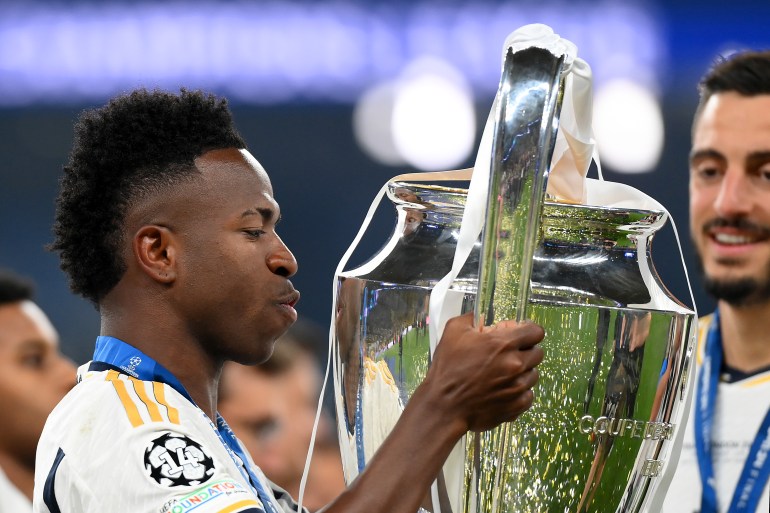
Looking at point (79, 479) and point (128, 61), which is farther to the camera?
point (128, 61)

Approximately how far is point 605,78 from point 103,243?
3.28 m

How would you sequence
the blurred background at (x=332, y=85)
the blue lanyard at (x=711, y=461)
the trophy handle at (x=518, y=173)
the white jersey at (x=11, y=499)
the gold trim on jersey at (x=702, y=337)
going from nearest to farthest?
the trophy handle at (x=518, y=173) < the blue lanyard at (x=711, y=461) < the gold trim on jersey at (x=702, y=337) < the white jersey at (x=11, y=499) < the blurred background at (x=332, y=85)

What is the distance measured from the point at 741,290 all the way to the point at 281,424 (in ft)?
5.08

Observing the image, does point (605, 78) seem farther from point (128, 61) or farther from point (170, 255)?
point (170, 255)

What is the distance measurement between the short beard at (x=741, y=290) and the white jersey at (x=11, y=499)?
2.06 m

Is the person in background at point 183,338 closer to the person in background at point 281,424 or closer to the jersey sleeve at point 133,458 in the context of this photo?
the jersey sleeve at point 133,458

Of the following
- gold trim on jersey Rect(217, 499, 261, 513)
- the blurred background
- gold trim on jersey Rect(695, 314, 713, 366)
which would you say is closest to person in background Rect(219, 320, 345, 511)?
the blurred background

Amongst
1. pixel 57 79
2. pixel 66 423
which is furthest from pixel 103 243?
pixel 57 79

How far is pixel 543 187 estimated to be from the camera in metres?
1.01

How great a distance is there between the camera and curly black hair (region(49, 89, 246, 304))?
124 cm

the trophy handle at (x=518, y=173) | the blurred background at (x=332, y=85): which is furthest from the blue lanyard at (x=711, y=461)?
the blurred background at (x=332, y=85)

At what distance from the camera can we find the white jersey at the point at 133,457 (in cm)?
102

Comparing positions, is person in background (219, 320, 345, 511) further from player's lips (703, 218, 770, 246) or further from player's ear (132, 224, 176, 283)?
player's ear (132, 224, 176, 283)

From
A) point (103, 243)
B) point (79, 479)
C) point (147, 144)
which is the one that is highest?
point (147, 144)
